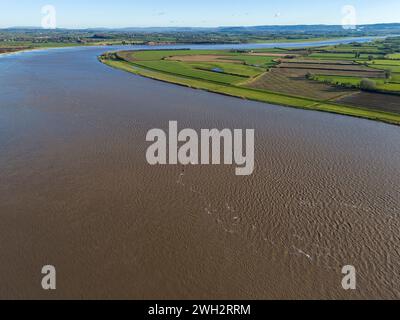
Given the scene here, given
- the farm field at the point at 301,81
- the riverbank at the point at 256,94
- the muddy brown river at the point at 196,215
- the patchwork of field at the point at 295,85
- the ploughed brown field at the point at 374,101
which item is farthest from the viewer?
the patchwork of field at the point at 295,85

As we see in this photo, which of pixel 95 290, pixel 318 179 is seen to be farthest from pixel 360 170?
pixel 95 290

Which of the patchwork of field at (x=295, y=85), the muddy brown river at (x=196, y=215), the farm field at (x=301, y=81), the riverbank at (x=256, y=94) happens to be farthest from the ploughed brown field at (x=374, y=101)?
the muddy brown river at (x=196, y=215)

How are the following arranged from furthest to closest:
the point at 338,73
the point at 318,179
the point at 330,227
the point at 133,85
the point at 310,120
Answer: the point at 338,73 < the point at 133,85 < the point at 310,120 < the point at 318,179 < the point at 330,227

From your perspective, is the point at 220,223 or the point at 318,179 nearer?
the point at 220,223

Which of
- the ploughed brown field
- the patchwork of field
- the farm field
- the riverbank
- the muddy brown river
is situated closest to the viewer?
the muddy brown river

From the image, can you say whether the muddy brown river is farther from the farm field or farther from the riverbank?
the farm field

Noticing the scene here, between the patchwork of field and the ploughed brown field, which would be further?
the patchwork of field

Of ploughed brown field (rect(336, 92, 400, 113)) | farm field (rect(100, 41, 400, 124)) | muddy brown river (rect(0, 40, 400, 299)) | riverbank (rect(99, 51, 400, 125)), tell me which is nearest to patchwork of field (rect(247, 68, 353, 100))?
farm field (rect(100, 41, 400, 124))

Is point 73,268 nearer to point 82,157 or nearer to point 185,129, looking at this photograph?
point 82,157

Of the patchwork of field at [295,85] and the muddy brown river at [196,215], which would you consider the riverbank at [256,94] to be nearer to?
the patchwork of field at [295,85]
